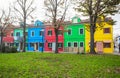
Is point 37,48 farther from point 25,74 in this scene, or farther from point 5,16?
point 25,74

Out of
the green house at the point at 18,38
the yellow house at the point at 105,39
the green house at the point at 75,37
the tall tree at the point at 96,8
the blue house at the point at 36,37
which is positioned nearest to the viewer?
the tall tree at the point at 96,8

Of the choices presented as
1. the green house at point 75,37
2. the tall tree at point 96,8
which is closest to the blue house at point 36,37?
the green house at point 75,37

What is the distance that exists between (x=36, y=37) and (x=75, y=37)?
11.4 meters

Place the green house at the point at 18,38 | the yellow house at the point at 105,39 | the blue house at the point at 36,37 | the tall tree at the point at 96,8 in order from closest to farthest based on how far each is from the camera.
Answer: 1. the tall tree at the point at 96,8
2. the yellow house at the point at 105,39
3. the blue house at the point at 36,37
4. the green house at the point at 18,38

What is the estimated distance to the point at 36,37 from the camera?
55.5 meters

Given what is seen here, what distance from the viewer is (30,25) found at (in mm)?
57594

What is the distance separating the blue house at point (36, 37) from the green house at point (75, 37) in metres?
7.12

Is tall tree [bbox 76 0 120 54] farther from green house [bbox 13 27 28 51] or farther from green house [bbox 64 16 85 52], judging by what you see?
green house [bbox 13 27 28 51]

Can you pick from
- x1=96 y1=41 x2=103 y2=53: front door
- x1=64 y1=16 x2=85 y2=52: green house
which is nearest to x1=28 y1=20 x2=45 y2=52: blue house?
x1=64 y1=16 x2=85 y2=52: green house

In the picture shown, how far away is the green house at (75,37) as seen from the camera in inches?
1909

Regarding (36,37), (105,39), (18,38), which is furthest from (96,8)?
(18,38)

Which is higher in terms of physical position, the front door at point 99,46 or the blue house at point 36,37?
the blue house at point 36,37

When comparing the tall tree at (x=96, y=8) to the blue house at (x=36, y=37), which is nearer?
the tall tree at (x=96, y=8)

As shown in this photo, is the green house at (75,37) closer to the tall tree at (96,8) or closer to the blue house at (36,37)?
the blue house at (36,37)
